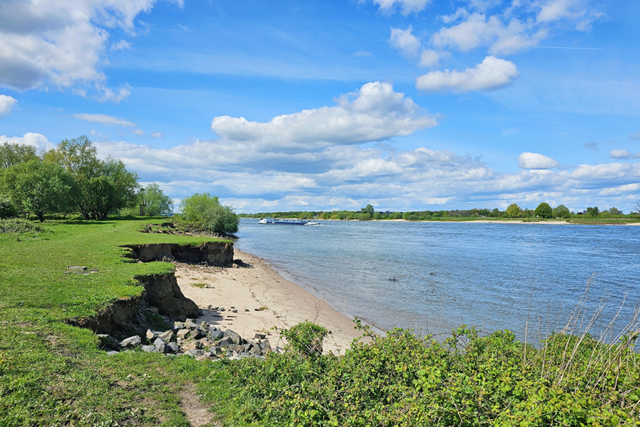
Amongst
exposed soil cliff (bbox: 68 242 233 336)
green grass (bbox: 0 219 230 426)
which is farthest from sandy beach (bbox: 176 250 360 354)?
green grass (bbox: 0 219 230 426)

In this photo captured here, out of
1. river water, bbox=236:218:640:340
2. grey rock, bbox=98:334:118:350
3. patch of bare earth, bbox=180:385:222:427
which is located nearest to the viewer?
patch of bare earth, bbox=180:385:222:427

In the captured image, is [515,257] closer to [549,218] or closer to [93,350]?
[93,350]

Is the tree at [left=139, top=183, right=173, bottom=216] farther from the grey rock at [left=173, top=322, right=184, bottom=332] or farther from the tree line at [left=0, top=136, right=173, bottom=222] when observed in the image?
the grey rock at [left=173, top=322, right=184, bottom=332]

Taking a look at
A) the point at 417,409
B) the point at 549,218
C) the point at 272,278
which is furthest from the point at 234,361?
the point at 549,218

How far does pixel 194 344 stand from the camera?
408 inches

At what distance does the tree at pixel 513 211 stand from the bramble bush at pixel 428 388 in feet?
601

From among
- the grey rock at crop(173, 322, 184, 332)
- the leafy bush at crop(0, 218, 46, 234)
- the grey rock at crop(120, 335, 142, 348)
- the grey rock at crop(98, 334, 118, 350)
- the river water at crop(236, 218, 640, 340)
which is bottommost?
the river water at crop(236, 218, 640, 340)

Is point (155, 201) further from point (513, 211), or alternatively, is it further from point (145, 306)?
point (513, 211)

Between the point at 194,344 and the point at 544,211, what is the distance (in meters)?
184

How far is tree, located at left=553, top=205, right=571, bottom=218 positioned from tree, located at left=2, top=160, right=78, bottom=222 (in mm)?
180242

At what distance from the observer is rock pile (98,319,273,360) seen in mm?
9016

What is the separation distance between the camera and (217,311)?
16391 mm

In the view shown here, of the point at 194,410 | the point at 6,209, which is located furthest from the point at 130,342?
the point at 6,209

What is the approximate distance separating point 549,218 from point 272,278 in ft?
553
